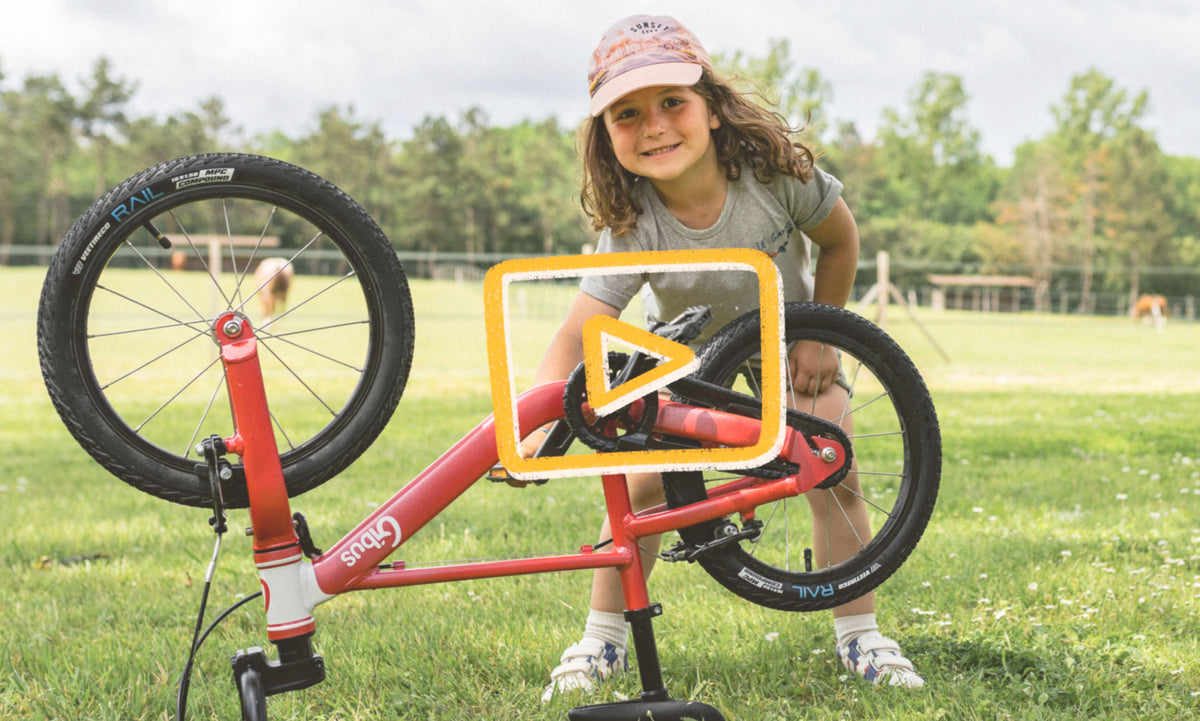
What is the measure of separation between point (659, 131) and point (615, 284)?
1.47 feet

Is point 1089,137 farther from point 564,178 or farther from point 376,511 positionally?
point 376,511

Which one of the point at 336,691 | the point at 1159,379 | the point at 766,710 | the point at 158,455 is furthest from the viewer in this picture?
the point at 1159,379

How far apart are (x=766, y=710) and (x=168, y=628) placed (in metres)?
1.99

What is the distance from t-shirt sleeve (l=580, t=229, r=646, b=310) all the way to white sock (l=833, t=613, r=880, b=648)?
3.75 feet

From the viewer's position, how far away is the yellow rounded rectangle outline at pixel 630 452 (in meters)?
1.90

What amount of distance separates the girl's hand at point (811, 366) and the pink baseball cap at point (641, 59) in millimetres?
795

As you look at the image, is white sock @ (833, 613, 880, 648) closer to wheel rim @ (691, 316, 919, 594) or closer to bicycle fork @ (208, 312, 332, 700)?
wheel rim @ (691, 316, 919, 594)

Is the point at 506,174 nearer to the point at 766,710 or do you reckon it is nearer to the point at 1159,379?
the point at 1159,379

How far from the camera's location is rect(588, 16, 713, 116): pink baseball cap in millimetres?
2311

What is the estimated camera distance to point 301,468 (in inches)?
85.7

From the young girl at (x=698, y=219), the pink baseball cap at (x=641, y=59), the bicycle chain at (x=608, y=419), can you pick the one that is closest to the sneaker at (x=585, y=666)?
the young girl at (x=698, y=219)

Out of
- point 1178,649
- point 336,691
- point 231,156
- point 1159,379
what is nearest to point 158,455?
point 231,156

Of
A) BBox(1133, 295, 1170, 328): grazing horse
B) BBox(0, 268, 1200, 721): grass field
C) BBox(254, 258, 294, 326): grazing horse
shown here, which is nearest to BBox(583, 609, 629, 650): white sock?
BBox(0, 268, 1200, 721): grass field

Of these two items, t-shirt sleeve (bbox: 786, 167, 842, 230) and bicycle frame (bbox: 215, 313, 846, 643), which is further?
t-shirt sleeve (bbox: 786, 167, 842, 230)
